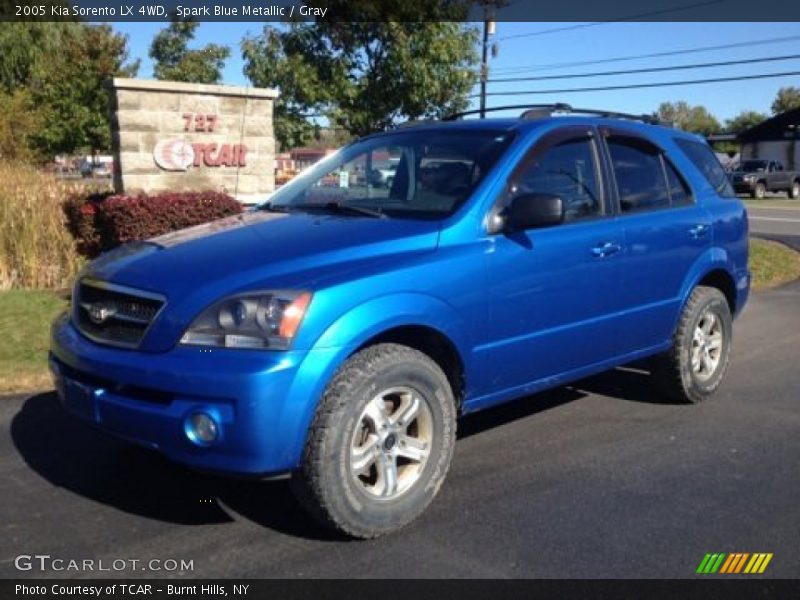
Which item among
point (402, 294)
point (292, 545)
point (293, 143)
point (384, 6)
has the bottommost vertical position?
point (292, 545)

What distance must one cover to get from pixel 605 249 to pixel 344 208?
59.6 inches

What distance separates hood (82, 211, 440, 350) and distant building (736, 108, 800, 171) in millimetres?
52226

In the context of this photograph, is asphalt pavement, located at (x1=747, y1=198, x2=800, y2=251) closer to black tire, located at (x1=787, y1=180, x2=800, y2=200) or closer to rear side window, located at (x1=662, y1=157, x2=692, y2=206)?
black tire, located at (x1=787, y1=180, x2=800, y2=200)

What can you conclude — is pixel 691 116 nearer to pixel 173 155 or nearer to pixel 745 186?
pixel 745 186

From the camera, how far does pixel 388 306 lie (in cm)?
365

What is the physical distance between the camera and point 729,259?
5.96 m

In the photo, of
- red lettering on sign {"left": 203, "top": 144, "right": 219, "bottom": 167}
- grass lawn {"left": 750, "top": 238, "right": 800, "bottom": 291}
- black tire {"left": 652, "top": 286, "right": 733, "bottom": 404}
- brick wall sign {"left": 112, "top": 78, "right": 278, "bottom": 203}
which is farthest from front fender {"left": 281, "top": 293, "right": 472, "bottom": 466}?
grass lawn {"left": 750, "top": 238, "right": 800, "bottom": 291}

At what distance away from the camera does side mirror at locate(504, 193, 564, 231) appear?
4.16 metres

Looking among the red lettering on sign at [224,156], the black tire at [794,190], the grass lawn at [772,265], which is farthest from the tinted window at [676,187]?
the black tire at [794,190]

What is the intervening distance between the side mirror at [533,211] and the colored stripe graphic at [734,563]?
1.72 meters

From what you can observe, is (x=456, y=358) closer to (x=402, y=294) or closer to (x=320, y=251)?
(x=402, y=294)

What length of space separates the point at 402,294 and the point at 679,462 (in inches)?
81.1

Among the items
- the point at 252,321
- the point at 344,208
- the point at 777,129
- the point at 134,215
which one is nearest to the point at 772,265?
the point at 134,215

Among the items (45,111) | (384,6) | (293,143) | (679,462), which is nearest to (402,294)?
(679,462)
